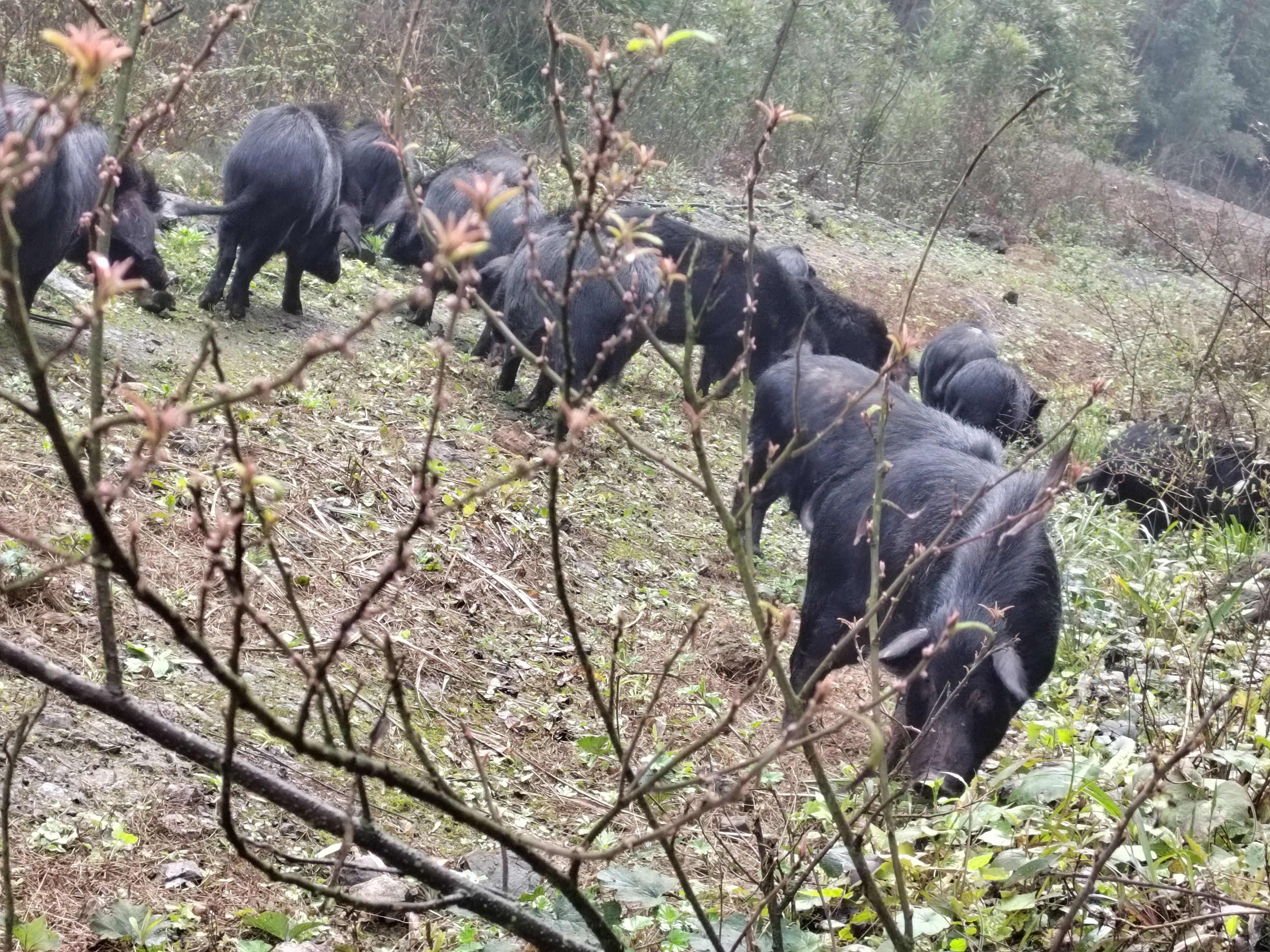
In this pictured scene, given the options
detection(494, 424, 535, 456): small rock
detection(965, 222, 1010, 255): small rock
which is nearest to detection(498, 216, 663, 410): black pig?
detection(494, 424, 535, 456): small rock

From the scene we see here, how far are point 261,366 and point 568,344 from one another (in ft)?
20.1

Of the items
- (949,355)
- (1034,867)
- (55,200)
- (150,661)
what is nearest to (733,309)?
(949,355)

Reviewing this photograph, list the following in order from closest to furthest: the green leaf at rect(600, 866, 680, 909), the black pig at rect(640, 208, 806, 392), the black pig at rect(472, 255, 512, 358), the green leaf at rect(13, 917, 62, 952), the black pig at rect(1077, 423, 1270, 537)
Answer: the green leaf at rect(13, 917, 62, 952) → the green leaf at rect(600, 866, 680, 909) → the black pig at rect(1077, 423, 1270, 537) → the black pig at rect(472, 255, 512, 358) → the black pig at rect(640, 208, 806, 392)

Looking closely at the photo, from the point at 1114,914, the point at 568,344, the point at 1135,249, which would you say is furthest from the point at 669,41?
the point at 1135,249

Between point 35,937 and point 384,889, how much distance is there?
3.53 ft

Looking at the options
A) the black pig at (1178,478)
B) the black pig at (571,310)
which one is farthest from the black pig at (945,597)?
the black pig at (1178,478)

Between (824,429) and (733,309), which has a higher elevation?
(824,429)

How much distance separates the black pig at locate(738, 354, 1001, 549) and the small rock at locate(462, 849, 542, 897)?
2018 mm

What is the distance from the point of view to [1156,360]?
39.2 ft

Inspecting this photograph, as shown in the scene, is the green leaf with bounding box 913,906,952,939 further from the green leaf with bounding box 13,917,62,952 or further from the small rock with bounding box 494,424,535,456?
the small rock with bounding box 494,424,535,456

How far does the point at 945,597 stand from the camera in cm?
420

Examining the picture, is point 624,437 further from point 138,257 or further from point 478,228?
point 138,257

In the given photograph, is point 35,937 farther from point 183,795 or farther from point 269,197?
point 269,197

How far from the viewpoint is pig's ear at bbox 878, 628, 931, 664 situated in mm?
3770
